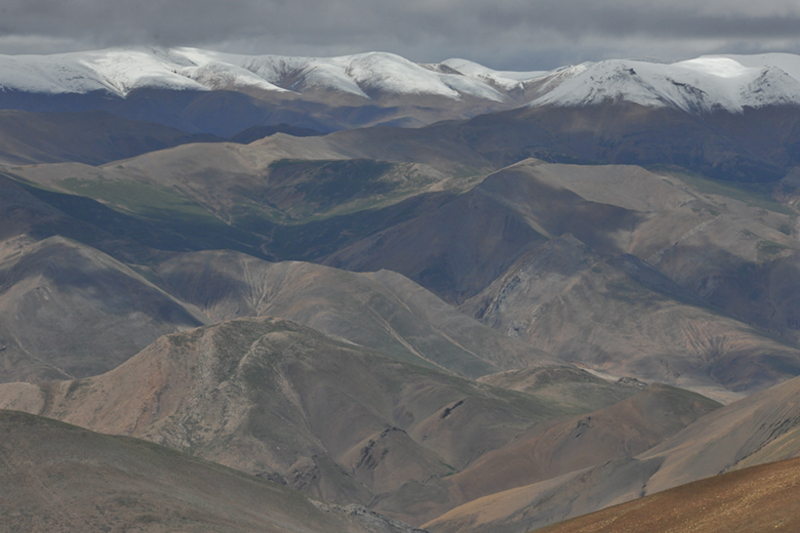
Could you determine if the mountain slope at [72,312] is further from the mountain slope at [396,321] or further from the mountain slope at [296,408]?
the mountain slope at [296,408]

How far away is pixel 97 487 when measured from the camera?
172 feet

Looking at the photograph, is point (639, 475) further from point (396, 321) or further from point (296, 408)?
point (396, 321)

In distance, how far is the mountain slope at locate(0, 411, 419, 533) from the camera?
4966 cm

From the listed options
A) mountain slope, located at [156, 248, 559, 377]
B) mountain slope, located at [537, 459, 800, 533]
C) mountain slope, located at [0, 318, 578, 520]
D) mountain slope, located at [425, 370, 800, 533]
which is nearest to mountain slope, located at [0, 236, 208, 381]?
mountain slope, located at [156, 248, 559, 377]

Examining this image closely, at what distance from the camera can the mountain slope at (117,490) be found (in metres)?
49.7

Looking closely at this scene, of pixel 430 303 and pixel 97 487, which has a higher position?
pixel 97 487

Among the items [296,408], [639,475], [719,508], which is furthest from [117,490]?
[296,408]

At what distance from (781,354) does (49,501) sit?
16209 centimetres

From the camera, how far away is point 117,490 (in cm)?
5294

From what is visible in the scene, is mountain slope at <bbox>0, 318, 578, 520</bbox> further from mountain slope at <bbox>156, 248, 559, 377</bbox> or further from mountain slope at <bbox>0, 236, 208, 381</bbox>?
mountain slope at <bbox>0, 236, 208, 381</bbox>

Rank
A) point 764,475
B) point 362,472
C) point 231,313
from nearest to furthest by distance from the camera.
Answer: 1. point 764,475
2. point 362,472
3. point 231,313

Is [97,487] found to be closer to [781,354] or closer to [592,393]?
[592,393]

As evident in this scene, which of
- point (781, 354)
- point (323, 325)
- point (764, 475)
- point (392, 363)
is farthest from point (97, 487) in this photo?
point (781, 354)

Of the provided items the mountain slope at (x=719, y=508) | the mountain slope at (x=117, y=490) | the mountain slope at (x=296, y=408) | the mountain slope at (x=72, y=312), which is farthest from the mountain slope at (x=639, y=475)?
the mountain slope at (x=72, y=312)
